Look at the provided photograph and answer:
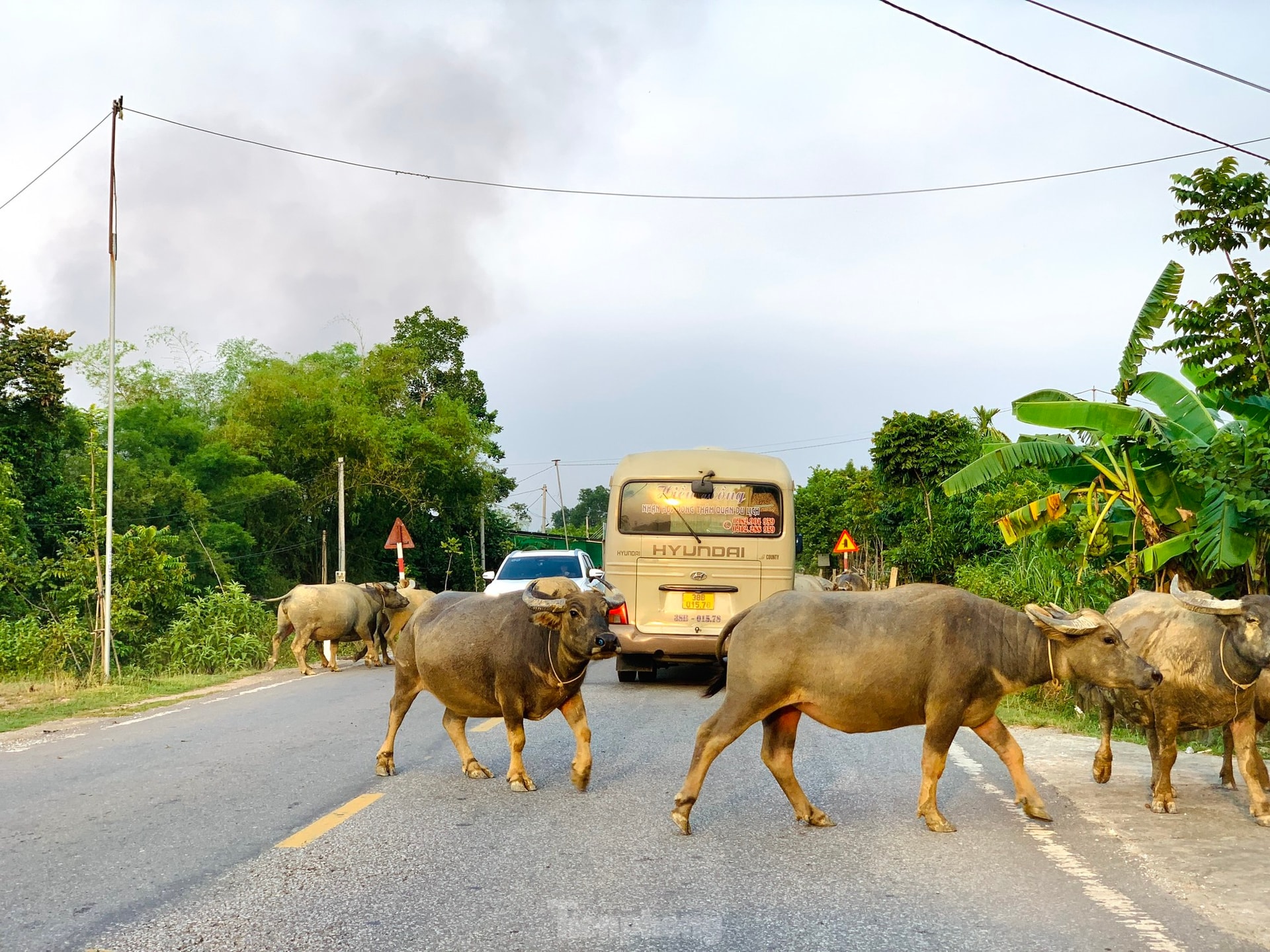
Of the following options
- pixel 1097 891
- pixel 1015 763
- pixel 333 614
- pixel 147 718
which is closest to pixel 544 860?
pixel 1097 891

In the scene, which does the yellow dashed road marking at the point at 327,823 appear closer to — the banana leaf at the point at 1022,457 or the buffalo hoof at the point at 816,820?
the buffalo hoof at the point at 816,820

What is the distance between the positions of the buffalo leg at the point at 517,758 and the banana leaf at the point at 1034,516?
9.76 meters

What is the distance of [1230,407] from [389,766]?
32.8 feet

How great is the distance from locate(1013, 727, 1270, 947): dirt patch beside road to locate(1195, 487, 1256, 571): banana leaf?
253 centimetres

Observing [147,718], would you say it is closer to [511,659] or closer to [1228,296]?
[511,659]

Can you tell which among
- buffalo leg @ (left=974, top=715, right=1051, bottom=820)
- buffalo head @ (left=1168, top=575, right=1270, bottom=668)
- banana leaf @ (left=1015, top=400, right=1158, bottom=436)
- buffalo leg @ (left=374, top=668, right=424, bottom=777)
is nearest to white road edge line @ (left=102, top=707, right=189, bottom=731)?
buffalo leg @ (left=374, top=668, right=424, bottom=777)

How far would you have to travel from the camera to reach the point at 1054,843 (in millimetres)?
6395

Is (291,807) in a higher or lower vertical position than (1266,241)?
lower

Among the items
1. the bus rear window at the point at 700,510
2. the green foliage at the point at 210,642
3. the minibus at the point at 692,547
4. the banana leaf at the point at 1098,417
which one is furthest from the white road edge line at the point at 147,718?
the banana leaf at the point at 1098,417

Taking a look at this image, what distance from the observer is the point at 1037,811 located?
6922mm

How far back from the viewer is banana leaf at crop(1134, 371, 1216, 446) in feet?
46.1

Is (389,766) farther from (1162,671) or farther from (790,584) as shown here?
(790,584)

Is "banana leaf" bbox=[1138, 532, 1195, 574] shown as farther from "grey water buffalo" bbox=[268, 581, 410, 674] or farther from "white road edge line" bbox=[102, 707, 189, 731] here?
"grey water buffalo" bbox=[268, 581, 410, 674]

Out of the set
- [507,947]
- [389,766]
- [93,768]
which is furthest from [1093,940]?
[93,768]
